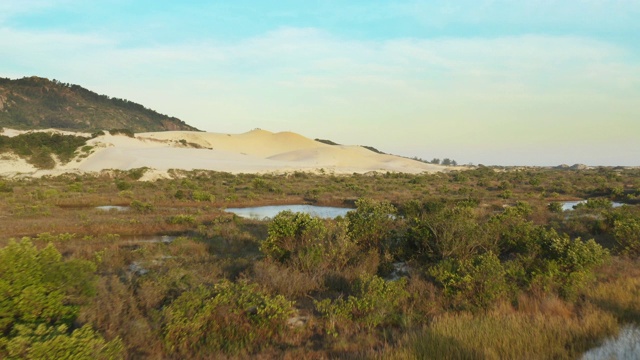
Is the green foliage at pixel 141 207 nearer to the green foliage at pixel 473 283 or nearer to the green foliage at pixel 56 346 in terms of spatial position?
the green foliage at pixel 56 346

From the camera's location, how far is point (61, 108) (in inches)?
5039

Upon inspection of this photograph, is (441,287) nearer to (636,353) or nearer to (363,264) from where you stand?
(363,264)

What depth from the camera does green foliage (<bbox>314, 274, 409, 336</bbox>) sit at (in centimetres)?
650

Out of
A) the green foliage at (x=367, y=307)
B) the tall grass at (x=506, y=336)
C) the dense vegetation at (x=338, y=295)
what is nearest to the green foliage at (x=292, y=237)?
the dense vegetation at (x=338, y=295)

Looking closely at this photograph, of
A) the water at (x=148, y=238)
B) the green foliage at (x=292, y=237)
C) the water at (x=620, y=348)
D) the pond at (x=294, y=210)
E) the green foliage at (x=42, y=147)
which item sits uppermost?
the green foliage at (x=42, y=147)

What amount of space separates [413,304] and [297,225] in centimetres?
434

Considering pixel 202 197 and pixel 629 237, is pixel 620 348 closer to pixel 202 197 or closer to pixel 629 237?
pixel 629 237

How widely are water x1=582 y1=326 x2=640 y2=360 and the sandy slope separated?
48.8 meters

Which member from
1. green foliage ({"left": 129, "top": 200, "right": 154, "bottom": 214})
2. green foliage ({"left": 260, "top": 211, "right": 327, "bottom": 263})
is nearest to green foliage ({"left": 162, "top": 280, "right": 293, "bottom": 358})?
green foliage ({"left": 260, "top": 211, "right": 327, "bottom": 263})

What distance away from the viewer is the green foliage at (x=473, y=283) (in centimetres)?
705

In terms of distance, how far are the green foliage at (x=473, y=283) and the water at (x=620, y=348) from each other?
1.78 metres

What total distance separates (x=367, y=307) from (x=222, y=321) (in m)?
2.47

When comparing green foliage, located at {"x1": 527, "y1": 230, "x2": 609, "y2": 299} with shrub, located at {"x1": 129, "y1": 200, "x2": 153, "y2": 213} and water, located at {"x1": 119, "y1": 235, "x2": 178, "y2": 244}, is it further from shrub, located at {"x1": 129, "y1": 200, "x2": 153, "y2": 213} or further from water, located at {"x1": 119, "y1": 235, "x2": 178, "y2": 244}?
shrub, located at {"x1": 129, "y1": 200, "x2": 153, "y2": 213}

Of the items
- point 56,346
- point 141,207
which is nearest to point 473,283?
point 56,346
